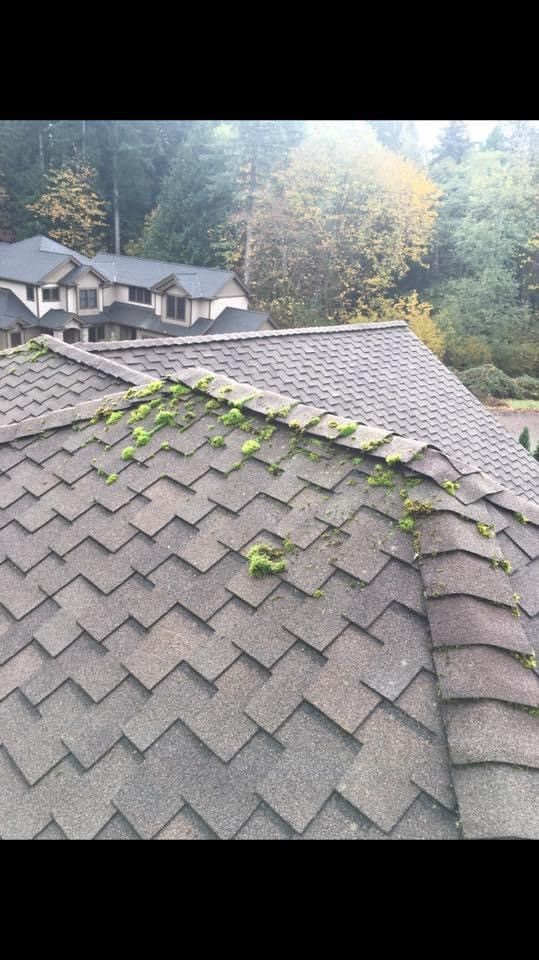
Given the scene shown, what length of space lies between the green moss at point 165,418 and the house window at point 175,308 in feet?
89.6

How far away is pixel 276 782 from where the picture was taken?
8.31ft

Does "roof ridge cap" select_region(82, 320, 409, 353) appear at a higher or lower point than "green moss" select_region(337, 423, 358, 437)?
lower

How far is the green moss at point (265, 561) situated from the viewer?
346cm

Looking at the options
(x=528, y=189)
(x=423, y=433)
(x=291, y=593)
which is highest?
(x=528, y=189)

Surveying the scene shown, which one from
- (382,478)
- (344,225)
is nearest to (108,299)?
(344,225)

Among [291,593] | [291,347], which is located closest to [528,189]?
[291,347]

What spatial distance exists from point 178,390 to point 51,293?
2940 cm

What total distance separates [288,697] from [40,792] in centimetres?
117

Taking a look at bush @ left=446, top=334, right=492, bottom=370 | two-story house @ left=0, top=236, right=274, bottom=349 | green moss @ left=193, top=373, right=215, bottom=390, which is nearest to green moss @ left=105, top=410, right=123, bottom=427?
green moss @ left=193, top=373, right=215, bottom=390

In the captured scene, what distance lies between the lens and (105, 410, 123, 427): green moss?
5.24 m

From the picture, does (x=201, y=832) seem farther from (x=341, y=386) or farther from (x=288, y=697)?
(x=341, y=386)

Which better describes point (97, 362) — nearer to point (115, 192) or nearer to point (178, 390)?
point (178, 390)

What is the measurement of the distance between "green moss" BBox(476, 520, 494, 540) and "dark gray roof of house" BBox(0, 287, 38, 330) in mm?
30120

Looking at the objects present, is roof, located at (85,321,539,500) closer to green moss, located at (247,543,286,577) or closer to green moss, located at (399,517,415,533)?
green moss, located at (399,517,415,533)
